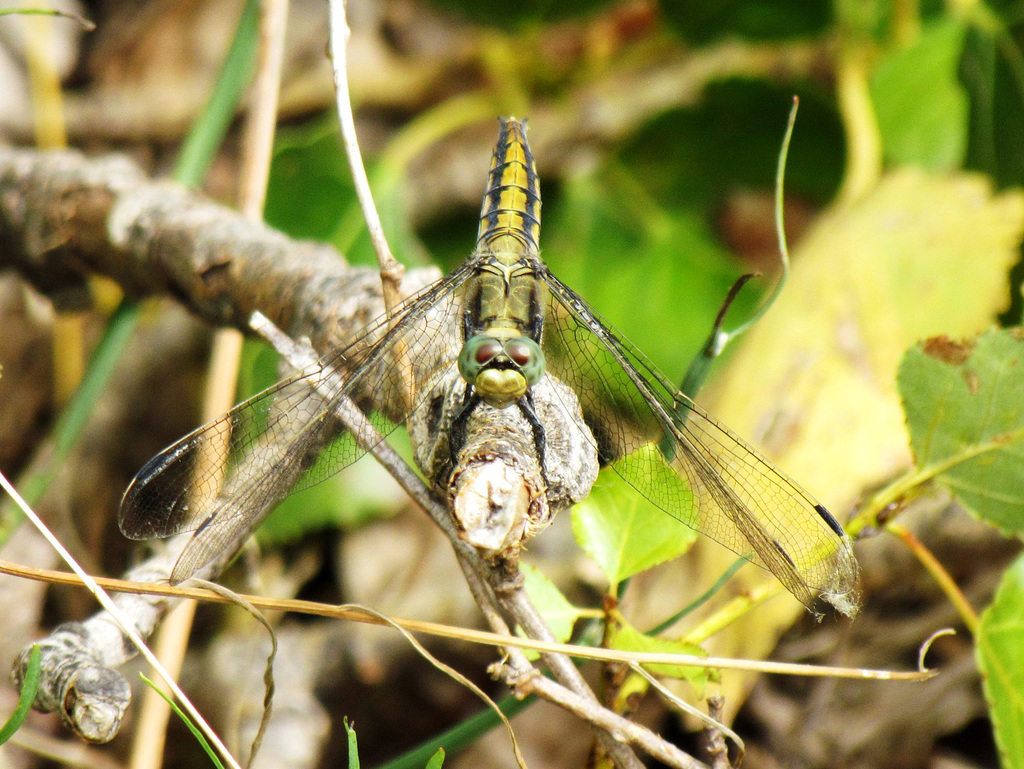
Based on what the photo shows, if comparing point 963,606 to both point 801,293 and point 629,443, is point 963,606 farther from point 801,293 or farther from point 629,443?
point 801,293

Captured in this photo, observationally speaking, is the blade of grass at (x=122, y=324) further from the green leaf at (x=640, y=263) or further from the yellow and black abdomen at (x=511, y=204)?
the green leaf at (x=640, y=263)

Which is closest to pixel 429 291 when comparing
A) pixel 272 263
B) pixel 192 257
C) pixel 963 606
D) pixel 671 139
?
pixel 272 263

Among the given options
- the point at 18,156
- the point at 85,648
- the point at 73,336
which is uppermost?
the point at 18,156

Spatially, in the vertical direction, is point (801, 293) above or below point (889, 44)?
below

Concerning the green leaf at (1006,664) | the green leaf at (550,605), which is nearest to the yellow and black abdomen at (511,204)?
the green leaf at (550,605)

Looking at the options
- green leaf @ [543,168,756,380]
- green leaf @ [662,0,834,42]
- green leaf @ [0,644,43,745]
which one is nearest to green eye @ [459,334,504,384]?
green leaf @ [0,644,43,745]

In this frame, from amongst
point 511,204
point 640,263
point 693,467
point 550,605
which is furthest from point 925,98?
point 550,605
